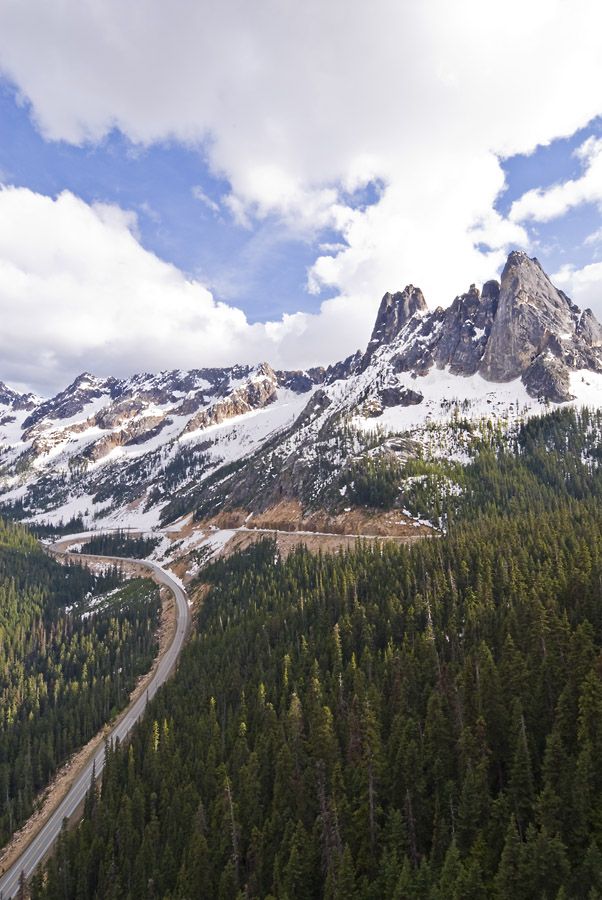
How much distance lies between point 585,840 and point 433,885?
12.6m

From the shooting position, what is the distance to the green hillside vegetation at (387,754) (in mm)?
34094

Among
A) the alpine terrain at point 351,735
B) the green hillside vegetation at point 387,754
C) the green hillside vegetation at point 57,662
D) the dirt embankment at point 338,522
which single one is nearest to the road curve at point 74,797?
the alpine terrain at point 351,735

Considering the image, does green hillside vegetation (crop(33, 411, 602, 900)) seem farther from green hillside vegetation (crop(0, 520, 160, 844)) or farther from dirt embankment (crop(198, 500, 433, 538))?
dirt embankment (crop(198, 500, 433, 538))

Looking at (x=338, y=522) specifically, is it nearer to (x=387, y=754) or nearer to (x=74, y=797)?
(x=74, y=797)

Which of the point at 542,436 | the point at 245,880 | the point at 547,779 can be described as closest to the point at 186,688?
the point at 245,880

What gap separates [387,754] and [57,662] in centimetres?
11617

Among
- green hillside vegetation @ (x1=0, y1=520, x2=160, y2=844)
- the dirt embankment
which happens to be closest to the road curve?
green hillside vegetation @ (x1=0, y1=520, x2=160, y2=844)

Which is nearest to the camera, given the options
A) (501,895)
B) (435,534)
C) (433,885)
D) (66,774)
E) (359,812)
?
(501,895)

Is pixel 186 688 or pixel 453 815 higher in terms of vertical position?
pixel 453 815

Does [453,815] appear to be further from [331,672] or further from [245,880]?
[331,672]

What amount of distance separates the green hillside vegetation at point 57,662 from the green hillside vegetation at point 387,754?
20764 mm

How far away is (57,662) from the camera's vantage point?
412 feet

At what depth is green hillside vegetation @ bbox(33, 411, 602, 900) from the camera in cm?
3409

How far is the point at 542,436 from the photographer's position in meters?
195
